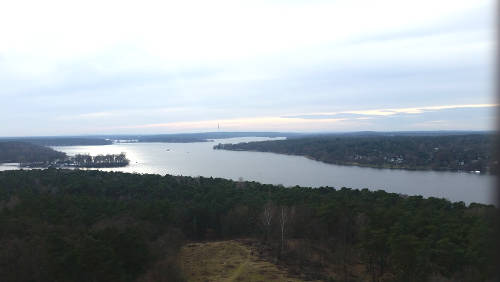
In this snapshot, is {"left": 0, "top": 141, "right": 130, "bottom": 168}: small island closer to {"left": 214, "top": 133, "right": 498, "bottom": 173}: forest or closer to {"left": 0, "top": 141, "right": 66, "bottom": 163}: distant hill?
{"left": 0, "top": 141, "right": 66, "bottom": 163}: distant hill

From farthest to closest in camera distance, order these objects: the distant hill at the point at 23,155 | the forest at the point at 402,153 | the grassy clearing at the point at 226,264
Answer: the distant hill at the point at 23,155 → the forest at the point at 402,153 → the grassy clearing at the point at 226,264

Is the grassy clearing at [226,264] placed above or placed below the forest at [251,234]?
below

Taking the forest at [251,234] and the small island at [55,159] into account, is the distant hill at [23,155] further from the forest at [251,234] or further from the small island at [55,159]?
the forest at [251,234]

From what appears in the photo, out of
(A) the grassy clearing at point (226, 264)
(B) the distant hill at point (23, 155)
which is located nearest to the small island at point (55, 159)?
(B) the distant hill at point (23, 155)

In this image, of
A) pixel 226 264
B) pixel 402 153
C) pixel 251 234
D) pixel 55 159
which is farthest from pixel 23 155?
pixel 226 264

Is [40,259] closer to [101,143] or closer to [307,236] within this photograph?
[307,236]

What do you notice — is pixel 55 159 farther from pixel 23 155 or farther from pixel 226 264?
pixel 226 264

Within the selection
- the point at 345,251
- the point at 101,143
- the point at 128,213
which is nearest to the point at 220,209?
the point at 128,213
